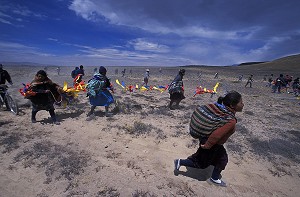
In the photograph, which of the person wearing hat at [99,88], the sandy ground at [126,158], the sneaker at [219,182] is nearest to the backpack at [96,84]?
the person wearing hat at [99,88]

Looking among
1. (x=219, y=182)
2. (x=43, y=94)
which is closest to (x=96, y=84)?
(x=43, y=94)

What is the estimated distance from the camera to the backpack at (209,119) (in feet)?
10.8

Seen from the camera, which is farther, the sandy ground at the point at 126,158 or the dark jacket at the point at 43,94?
the dark jacket at the point at 43,94

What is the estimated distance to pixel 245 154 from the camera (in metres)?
5.37

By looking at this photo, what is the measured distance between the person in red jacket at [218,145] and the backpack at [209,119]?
0.06 metres

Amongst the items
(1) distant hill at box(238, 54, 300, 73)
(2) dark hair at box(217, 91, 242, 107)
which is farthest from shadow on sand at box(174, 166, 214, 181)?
(1) distant hill at box(238, 54, 300, 73)

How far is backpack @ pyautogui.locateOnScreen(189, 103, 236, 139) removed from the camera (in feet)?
10.8

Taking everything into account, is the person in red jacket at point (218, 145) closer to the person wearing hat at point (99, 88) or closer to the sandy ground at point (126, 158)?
the sandy ground at point (126, 158)

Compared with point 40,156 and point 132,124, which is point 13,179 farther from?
point 132,124

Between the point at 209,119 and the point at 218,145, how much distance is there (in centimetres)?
63

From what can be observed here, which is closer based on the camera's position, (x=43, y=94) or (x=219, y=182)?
(x=219, y=182)

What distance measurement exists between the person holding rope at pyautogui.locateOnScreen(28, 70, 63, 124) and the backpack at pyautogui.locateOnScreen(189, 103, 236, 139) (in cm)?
469

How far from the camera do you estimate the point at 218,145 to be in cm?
366

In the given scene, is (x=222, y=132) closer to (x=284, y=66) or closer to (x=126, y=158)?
(x=126, y=158)
